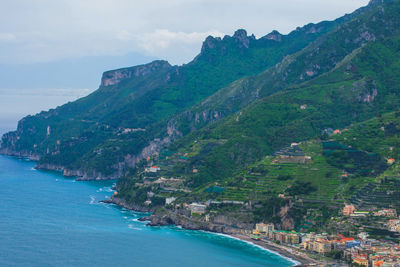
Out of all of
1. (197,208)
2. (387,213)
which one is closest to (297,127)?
(197,208)

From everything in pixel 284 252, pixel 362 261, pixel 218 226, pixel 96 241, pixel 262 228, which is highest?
pixel 262 228

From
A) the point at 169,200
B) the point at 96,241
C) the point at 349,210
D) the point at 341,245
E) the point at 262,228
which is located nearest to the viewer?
the point at 341,245

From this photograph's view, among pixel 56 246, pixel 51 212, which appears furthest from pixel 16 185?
pixel 56 246

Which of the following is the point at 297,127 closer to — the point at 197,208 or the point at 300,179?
the point at 300,179

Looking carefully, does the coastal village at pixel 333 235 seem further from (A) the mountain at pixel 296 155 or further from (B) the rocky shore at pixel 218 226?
(A) the mountain at pixel 296 155

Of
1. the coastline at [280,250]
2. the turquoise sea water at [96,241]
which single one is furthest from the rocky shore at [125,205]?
the coastline at [280,250]

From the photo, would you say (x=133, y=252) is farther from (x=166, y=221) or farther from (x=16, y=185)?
(x=16, y=185)

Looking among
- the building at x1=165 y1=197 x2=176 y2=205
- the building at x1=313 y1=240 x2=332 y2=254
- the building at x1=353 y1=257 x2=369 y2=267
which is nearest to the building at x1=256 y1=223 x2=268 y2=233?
the building at x1=313 y1=240 x2=332 y2=254

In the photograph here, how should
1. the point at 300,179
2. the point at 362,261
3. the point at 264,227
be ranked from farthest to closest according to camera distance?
the point at 300,179 → the point at 264,227 → the point at 362,261
